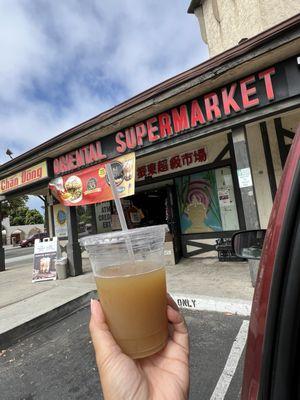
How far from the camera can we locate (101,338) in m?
1.29

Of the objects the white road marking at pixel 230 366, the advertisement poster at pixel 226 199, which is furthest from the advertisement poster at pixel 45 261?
the white road marking at pixel 230 366

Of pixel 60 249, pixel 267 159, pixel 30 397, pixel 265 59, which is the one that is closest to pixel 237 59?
pixel 265 59

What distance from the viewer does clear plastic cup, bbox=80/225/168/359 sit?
130cm

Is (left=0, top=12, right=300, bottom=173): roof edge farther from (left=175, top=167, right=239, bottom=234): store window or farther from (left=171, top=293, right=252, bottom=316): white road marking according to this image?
(left=171, top=293, right=252, bottom=316): white road marking

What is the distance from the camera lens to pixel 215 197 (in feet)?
28.3

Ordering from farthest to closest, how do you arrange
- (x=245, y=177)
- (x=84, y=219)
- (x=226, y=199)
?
(x=84, y=219)
(x=226, y=199)
(x=245, y=177)

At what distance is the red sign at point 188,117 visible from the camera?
17.1 ft

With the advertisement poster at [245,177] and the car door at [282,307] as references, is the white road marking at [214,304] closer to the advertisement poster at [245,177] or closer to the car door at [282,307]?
the advertisement poster at [245,177]

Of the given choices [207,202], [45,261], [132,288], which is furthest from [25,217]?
[132,288]

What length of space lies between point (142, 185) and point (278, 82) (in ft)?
19.5

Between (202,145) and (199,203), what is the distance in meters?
1.74

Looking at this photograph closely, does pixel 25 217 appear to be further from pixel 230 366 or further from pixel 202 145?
pixel 230 366

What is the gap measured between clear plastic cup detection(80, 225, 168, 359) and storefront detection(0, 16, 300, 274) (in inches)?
180

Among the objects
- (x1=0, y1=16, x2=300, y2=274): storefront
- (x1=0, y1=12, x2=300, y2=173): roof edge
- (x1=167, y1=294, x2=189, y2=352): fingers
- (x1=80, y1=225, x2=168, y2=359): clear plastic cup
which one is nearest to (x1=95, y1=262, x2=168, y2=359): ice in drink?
(x1=80, y1=225, x2=168, y2=359): clear plastic cup
